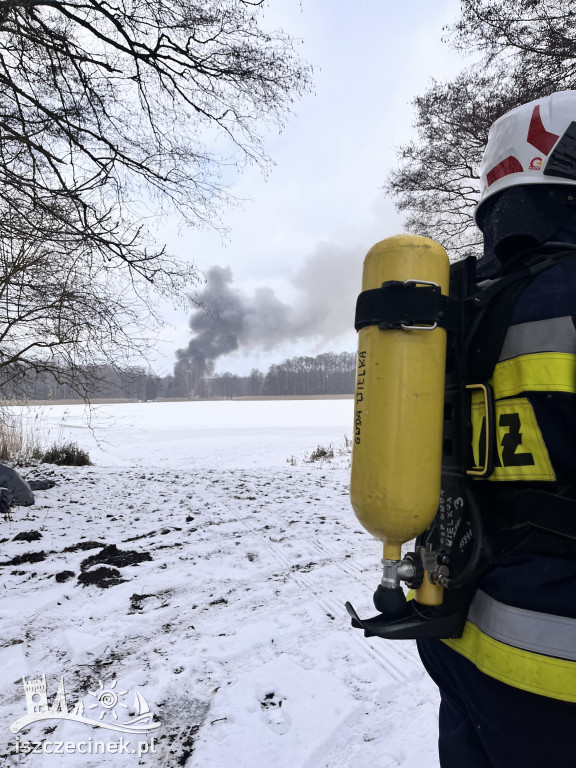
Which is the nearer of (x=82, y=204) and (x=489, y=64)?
(x=82, y=204)

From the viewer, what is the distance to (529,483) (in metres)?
0.97

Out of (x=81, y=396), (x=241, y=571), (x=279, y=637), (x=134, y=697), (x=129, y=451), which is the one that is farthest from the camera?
(x=129, y=451)

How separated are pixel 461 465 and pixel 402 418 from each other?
8.2 inches

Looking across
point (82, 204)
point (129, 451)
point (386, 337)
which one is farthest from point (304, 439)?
point (386, 337)

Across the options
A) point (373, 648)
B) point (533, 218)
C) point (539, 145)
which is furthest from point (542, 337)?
point (373, 648)

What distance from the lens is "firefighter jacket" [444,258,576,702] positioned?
88cm

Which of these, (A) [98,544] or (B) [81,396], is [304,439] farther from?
(A) [98,544]

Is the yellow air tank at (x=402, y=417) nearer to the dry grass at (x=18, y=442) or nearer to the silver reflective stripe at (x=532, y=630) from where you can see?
the silver reflective stripe at (x=532, y=630)

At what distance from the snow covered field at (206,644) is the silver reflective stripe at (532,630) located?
1.24 meters

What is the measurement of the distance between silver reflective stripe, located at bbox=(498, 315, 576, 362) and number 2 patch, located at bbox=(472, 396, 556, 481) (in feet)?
0.37

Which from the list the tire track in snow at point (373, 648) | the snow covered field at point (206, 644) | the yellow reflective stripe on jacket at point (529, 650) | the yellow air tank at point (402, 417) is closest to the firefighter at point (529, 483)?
the yellow reflective stripe on jacket at point (529, 650)

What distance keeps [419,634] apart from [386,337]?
2.39ft

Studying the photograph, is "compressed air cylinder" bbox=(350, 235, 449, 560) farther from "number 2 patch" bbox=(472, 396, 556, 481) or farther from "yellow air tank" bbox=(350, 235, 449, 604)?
"number 2 patch" bbox=(472, 396, 556, 481)

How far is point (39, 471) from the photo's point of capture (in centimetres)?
771
